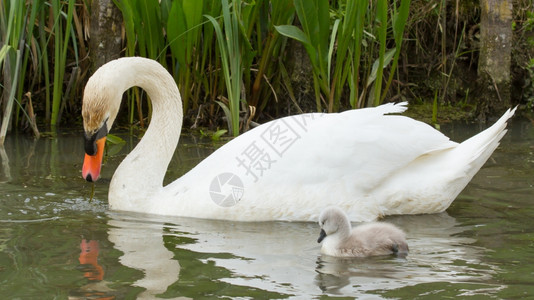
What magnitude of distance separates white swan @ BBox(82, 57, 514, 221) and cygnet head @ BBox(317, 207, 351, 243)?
64 centimetres

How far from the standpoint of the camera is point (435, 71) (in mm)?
10227

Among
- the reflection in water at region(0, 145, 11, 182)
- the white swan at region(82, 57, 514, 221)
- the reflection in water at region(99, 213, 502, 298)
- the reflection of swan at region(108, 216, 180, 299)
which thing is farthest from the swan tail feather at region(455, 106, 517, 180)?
the reflection in water at region(0, 145, 11, 182)

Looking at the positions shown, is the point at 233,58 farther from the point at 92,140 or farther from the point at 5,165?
the point at 92,140

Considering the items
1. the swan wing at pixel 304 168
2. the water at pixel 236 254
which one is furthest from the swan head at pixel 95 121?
the swan wing at pixel 304 168

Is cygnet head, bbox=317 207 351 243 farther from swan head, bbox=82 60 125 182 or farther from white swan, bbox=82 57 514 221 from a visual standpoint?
swan head, bbox=82 60 125 182

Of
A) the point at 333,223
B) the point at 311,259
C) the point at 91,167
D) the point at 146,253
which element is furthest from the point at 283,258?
the point at 91,167

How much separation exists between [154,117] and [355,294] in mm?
2709

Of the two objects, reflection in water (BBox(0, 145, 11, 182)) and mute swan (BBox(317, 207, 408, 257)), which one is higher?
reflection in water (BBox(0, 145, 11, 182))

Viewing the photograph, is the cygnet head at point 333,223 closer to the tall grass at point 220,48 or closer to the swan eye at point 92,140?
the swan eye at point 92,140

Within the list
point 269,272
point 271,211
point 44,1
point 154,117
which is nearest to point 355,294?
point 269,272

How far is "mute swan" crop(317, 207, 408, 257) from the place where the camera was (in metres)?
4.62

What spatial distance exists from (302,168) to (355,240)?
885 millimetres

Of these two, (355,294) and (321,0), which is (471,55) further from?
(355,294)

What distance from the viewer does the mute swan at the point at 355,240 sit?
4.62m
